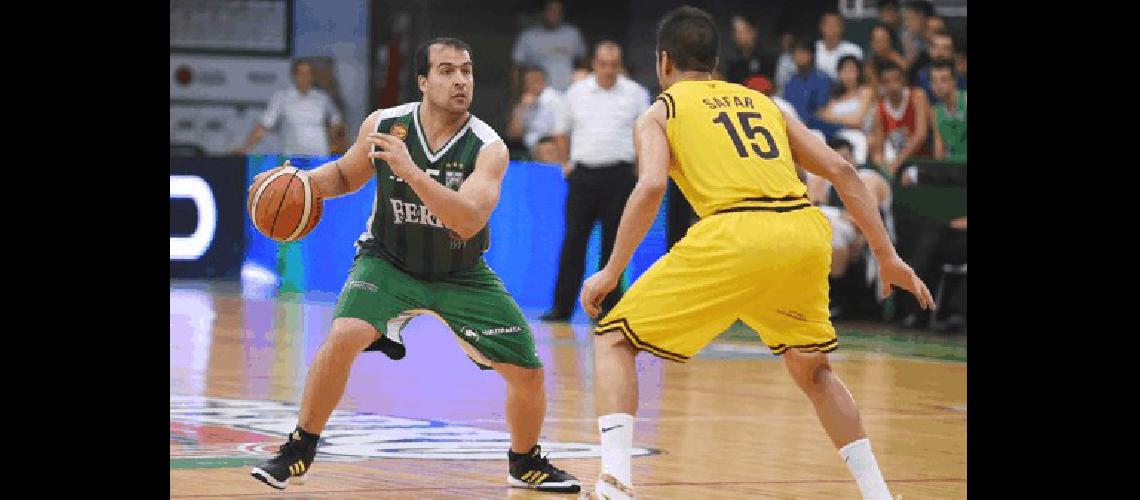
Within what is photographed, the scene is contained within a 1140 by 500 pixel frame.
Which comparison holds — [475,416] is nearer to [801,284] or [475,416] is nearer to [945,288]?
[801,284]

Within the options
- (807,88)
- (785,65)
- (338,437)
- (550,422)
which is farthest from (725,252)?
(785,65)

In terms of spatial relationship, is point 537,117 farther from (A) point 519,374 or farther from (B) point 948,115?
(A) point 519,374

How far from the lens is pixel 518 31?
75.4 feet

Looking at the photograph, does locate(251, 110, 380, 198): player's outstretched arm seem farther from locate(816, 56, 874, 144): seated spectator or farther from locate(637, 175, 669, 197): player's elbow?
locate(816, 56, 874, 144): seated spectator

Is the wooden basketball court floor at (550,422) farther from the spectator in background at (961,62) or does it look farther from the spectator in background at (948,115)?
the spectator in background at (961,62)

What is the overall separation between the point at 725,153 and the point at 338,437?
3.02 m

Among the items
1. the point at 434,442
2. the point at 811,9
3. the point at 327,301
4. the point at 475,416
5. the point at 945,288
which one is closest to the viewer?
the point at 434,442

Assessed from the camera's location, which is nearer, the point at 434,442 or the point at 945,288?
the point at 434,442

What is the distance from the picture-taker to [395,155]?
6832 mm

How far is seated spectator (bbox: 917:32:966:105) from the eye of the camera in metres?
16.1

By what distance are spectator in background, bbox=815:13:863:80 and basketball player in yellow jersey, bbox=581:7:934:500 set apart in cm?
1117
